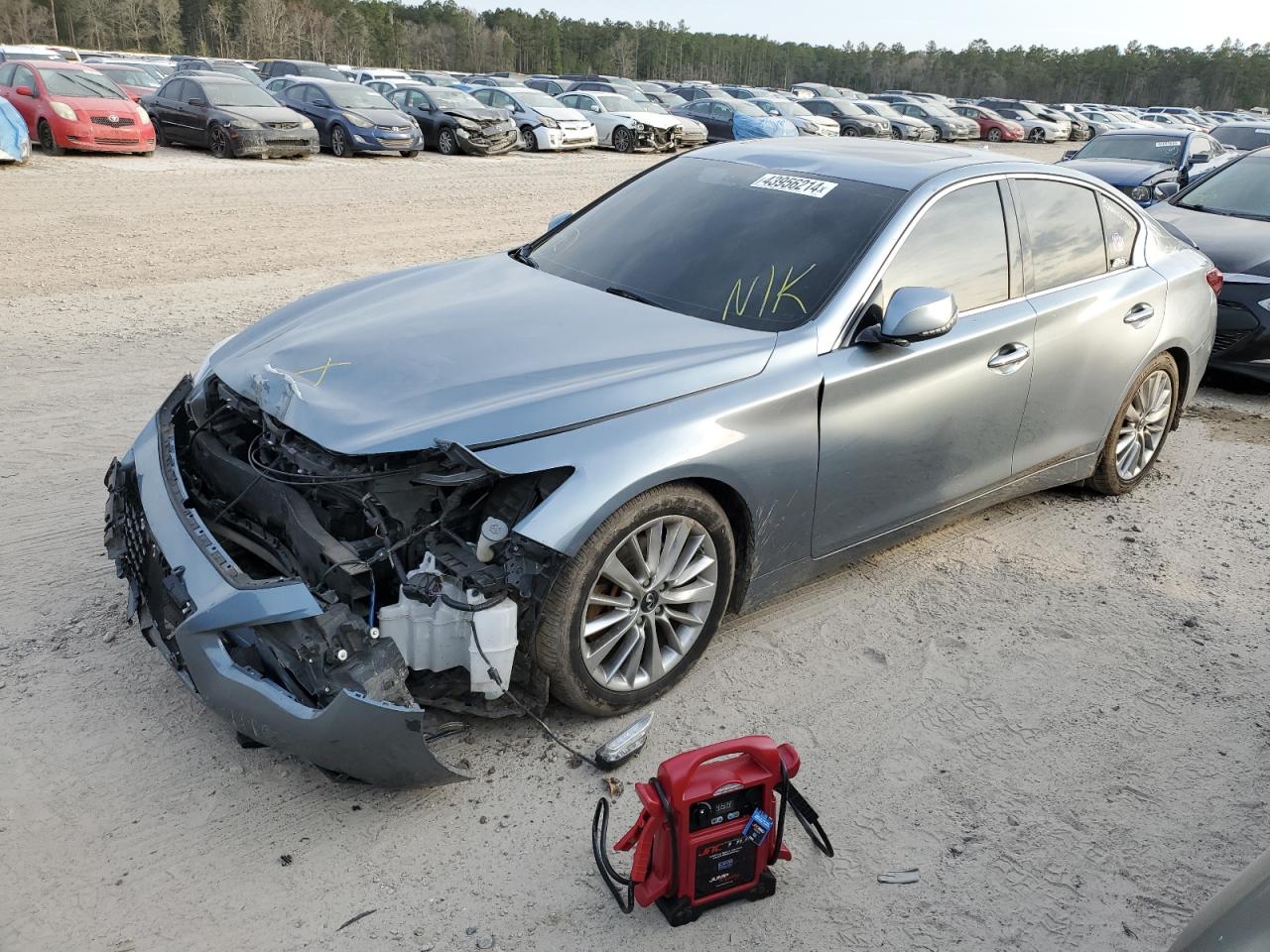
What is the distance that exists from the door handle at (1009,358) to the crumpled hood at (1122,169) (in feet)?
31.3

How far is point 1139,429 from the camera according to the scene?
559cm

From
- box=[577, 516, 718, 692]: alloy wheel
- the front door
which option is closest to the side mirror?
the front door

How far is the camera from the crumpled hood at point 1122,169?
1282 cm

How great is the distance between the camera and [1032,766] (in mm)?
3521

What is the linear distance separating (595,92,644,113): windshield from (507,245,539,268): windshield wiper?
23.7 meters

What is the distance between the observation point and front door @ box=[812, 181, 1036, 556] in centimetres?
388

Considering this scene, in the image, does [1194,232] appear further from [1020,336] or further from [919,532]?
[919,532]

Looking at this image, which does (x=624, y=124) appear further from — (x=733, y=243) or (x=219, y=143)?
(x=733, y=243)

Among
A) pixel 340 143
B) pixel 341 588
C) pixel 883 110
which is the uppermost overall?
pixel 883 110

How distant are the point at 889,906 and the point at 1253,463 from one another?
4850mm

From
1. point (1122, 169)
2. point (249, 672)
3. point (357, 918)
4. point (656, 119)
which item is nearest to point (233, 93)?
point (656, 119)

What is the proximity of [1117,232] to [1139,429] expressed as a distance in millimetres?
1085

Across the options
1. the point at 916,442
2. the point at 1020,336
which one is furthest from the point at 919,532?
the point at 1020,336

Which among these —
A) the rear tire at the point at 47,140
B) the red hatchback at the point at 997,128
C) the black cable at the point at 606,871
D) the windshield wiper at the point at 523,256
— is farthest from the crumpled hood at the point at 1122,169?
the red hatchback at the point at 997,128
